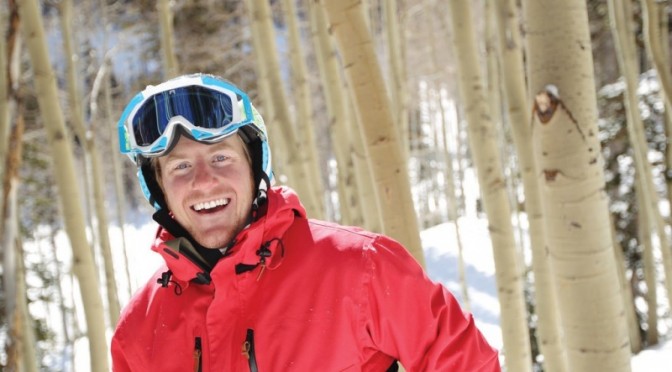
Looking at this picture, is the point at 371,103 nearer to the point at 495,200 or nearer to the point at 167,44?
the point at 495,200

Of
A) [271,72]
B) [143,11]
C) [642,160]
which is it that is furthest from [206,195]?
[143,11]

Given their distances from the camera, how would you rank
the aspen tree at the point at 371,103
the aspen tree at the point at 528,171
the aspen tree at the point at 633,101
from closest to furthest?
the aspen tree at the point at 371,103, the aspen tree at the point at 528,171, the aspen tree at the point at 633,101

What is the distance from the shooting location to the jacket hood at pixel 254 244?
161cm

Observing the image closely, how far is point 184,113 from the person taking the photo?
1.77 meters

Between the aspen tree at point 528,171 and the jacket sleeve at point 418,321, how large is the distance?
234 centimetres

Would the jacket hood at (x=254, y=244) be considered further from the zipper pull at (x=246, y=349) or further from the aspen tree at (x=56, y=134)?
the aspen tree at (x=56, y=134)

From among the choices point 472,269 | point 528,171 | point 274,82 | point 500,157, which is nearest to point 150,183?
point 528,171

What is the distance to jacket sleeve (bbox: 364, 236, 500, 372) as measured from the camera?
4.81 ft

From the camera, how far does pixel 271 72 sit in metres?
4.75

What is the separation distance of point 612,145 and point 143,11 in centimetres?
1089

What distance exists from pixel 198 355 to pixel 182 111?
2.03ft

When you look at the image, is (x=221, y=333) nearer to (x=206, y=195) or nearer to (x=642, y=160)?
(x=206, y=195)

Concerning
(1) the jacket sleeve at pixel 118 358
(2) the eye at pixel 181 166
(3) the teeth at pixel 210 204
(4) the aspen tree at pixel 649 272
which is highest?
(2) the eye at pixel 181 166

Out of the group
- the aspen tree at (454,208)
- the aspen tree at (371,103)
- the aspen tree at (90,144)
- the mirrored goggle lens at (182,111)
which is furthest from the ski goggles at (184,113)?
the aspen tree at (454,208)
